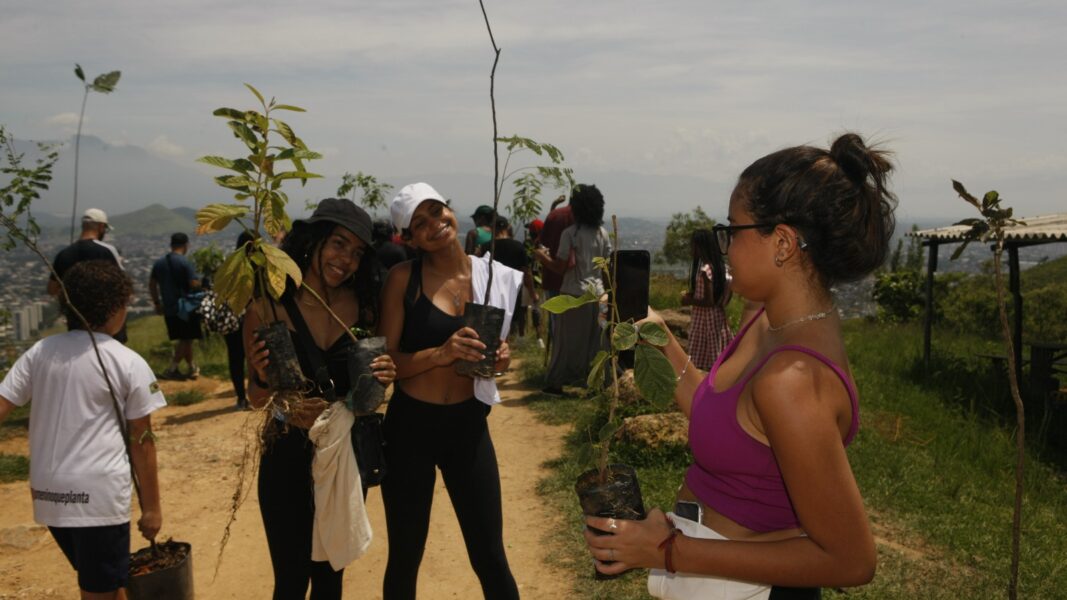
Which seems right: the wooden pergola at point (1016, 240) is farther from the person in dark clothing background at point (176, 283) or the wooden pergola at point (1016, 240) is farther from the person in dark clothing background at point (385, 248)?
the person in dark clothing background at point (176, 283)

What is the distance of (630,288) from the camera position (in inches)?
86.7

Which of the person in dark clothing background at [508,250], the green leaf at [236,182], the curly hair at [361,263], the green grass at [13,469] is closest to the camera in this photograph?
the green leaf at [236,182]

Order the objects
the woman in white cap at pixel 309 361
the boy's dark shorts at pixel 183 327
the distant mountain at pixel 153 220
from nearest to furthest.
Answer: the woman in white cap at pixel 309 361 → the boy's dark shorts at pixel 183 327 → the distant mountain at pixel 153 220

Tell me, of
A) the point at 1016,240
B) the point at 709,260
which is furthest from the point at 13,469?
the point at 1016,240

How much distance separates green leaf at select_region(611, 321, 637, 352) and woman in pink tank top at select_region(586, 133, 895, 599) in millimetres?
233

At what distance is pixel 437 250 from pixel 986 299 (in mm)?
14262

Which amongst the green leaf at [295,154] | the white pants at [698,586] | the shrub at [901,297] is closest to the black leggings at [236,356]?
the green leaf at [295,154]

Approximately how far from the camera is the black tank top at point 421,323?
3.12 meters

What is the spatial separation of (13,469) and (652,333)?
6295 mm

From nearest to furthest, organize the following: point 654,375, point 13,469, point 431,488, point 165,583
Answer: point 654,375
point 431,488
point 165,583
point 13,469

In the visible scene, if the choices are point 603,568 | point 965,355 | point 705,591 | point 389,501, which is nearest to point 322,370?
point 389,501

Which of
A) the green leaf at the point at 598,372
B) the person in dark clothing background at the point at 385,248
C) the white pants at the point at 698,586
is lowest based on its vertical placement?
the white pants at the point at 698,586

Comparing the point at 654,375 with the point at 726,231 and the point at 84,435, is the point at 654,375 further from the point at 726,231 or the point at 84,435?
the point at 84,435

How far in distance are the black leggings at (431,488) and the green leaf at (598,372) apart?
107 centimetres
